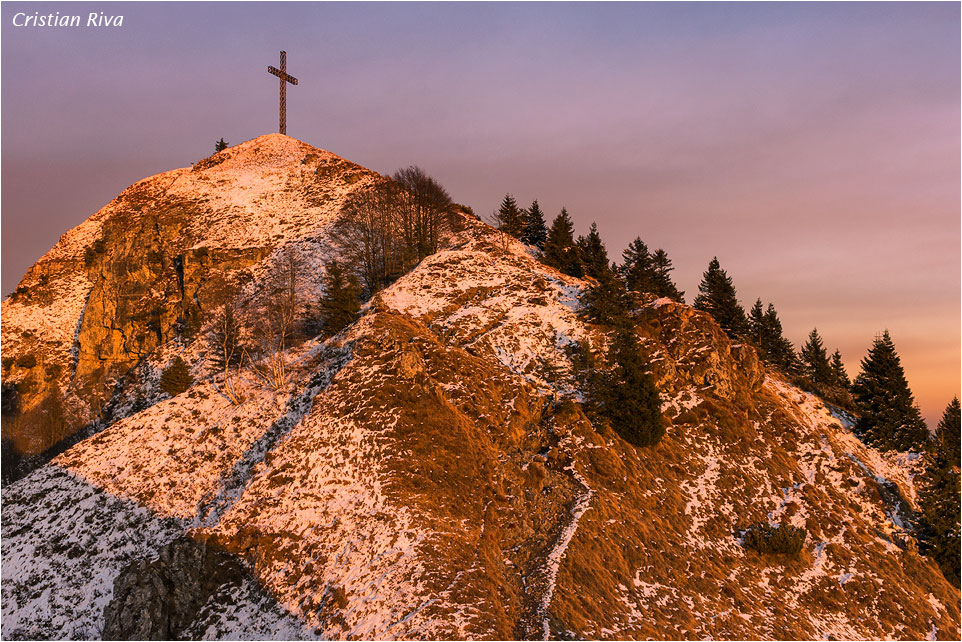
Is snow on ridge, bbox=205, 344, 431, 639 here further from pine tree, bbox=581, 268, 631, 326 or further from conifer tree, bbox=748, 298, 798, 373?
conifer tree, bbox=748, 298, 798, 373

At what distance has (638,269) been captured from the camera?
52.9 metres

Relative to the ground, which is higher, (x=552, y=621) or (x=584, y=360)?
(x=584, y=360)

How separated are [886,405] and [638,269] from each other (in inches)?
867

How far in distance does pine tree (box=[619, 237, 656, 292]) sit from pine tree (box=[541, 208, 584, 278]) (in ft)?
14.1

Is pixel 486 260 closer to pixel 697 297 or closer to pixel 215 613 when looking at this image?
pixel 697 297

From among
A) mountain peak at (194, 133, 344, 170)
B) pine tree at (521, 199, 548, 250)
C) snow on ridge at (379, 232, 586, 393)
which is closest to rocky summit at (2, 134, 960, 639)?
snow on ridge at (379, 232, 586, 393)

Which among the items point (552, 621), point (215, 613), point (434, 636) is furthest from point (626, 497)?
point (215, 613)

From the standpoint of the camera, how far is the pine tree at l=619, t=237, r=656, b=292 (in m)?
51.3

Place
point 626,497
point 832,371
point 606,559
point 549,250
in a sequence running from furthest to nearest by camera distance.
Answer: point 549,250 → point 832,371 → point 626,497 → point 606,559

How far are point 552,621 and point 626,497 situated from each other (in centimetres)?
877

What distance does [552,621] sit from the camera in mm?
20922

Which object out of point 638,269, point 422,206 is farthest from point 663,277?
point 422,206

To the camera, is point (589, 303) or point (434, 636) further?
point (589, 303)

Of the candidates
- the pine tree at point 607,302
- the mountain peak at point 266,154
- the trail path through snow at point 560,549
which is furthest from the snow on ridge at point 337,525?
the mountain peak at point 266,154
